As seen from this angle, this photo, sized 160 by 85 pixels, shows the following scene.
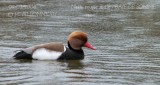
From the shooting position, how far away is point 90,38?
16234 mm

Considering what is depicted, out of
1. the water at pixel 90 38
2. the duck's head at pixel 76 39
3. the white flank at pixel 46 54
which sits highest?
the duck's head at pixel 76 39

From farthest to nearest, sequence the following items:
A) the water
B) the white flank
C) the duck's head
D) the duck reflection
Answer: the duck's head < the white flank < the duck reflection < the water

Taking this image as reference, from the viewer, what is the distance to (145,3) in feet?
89.2

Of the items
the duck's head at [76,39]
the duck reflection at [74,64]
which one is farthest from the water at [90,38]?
the duck's head at [76,39]

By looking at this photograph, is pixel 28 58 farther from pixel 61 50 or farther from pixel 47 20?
pixel 47 20

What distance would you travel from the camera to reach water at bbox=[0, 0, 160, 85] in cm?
1043

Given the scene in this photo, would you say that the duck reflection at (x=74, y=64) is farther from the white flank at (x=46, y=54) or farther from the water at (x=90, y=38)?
the white flank at (x=46, y=54)

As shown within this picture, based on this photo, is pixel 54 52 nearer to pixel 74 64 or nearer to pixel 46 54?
pixel 46 54

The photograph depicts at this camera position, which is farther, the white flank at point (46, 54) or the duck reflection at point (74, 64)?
the white flank at point (46, 54)

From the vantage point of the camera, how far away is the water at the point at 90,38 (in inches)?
411

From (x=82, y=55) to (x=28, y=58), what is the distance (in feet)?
3.78

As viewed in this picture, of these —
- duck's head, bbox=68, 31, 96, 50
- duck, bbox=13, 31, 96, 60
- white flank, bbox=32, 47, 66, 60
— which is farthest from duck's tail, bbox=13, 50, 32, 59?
duck's head, bbox=68, 31, 96, 50

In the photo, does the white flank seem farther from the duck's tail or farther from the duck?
the duck's tail

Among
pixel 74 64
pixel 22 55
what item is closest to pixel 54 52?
pixel 74 64
